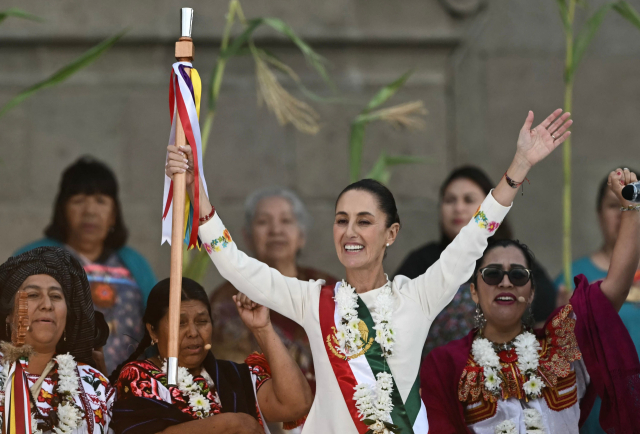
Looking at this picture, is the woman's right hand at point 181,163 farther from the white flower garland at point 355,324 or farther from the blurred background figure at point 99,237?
the blurred background figure at point 99,237

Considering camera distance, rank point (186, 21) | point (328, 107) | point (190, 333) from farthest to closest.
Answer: point (328, 107)
point (190, 333)
point (186, 21)

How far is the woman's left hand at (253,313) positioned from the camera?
11.7 ft

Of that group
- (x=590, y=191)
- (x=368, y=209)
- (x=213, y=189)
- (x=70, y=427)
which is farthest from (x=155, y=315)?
(x=590, y=191)

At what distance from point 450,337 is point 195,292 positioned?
1.32 metres

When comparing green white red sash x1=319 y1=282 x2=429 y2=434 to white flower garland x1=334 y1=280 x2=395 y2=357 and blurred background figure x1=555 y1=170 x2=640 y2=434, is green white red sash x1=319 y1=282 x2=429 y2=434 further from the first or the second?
blurred background figure x1=555 y1=170 x2=640 y2=434

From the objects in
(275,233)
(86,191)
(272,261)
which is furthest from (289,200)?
(86,191)

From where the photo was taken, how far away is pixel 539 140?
3.46 metres

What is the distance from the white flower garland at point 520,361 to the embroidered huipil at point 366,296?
0.47 m

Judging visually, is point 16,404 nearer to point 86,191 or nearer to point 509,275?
point 86,191

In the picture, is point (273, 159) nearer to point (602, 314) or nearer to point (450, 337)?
point (450, 337)

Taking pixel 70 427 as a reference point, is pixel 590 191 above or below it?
above

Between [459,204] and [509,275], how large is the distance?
1.09 meters

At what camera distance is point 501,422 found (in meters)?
3.75

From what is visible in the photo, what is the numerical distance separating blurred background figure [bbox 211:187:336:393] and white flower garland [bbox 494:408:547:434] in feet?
3.95
